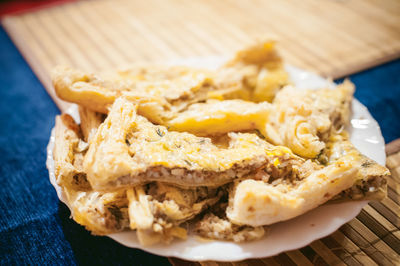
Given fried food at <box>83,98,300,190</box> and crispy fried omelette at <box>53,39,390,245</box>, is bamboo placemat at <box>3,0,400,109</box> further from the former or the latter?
fried food at <box>83,98,300,190</box>

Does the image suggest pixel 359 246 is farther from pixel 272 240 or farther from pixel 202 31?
pixel 202 31

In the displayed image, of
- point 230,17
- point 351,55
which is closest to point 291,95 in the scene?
point 351,55

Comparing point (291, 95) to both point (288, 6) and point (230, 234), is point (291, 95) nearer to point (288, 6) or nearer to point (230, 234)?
point (230, 234)

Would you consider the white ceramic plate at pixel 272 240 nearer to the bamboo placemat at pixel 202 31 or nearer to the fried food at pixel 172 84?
the fried food at pixel 172 84

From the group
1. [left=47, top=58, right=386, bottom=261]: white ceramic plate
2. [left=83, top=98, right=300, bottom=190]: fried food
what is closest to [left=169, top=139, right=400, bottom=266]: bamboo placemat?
[left=47, top=58, right=386, bottom=261]: white ceramic plate

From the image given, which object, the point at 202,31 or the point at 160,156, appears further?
the point at 202,31

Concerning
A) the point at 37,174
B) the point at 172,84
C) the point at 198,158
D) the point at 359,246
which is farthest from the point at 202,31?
the point at 359,246
